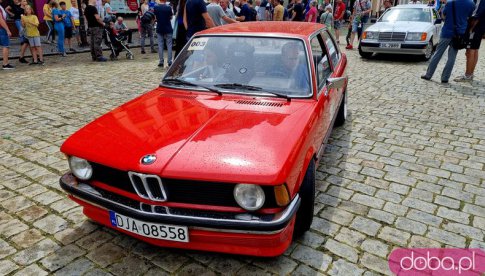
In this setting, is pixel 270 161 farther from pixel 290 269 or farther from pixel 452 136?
pixel 452 136

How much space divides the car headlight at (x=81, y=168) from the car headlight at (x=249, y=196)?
115 cm

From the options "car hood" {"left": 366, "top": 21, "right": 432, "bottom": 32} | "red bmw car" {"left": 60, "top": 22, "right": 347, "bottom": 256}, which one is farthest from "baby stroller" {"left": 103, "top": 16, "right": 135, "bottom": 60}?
"red bmw car" {"left": 60, "top": 22, "right": 347, "bottom": 256}

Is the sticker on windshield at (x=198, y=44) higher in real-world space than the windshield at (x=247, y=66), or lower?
higher

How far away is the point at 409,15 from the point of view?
37.4ft

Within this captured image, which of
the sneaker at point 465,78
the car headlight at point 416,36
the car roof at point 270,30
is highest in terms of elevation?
the car roof at point 270,30

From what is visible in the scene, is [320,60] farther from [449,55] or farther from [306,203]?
[449,55]

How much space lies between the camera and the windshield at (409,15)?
1129 cm

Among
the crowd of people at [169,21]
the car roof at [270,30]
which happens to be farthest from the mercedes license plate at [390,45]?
the car roof at [270,30]

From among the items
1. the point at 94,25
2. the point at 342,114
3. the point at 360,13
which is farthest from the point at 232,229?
the point at 360,13

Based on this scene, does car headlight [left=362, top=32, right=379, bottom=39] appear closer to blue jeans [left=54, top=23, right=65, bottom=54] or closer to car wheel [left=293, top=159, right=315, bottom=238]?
car wheel [left=293, top=159, right=315, bottom=238]

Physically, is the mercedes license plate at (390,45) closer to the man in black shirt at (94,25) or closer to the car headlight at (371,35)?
the car headlight at (371,35)

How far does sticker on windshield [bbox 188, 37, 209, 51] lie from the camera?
12.7ft

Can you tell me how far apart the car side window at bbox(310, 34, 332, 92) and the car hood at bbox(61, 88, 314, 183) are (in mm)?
628

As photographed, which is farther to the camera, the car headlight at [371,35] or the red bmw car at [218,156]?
the car headlight at [371,35]
